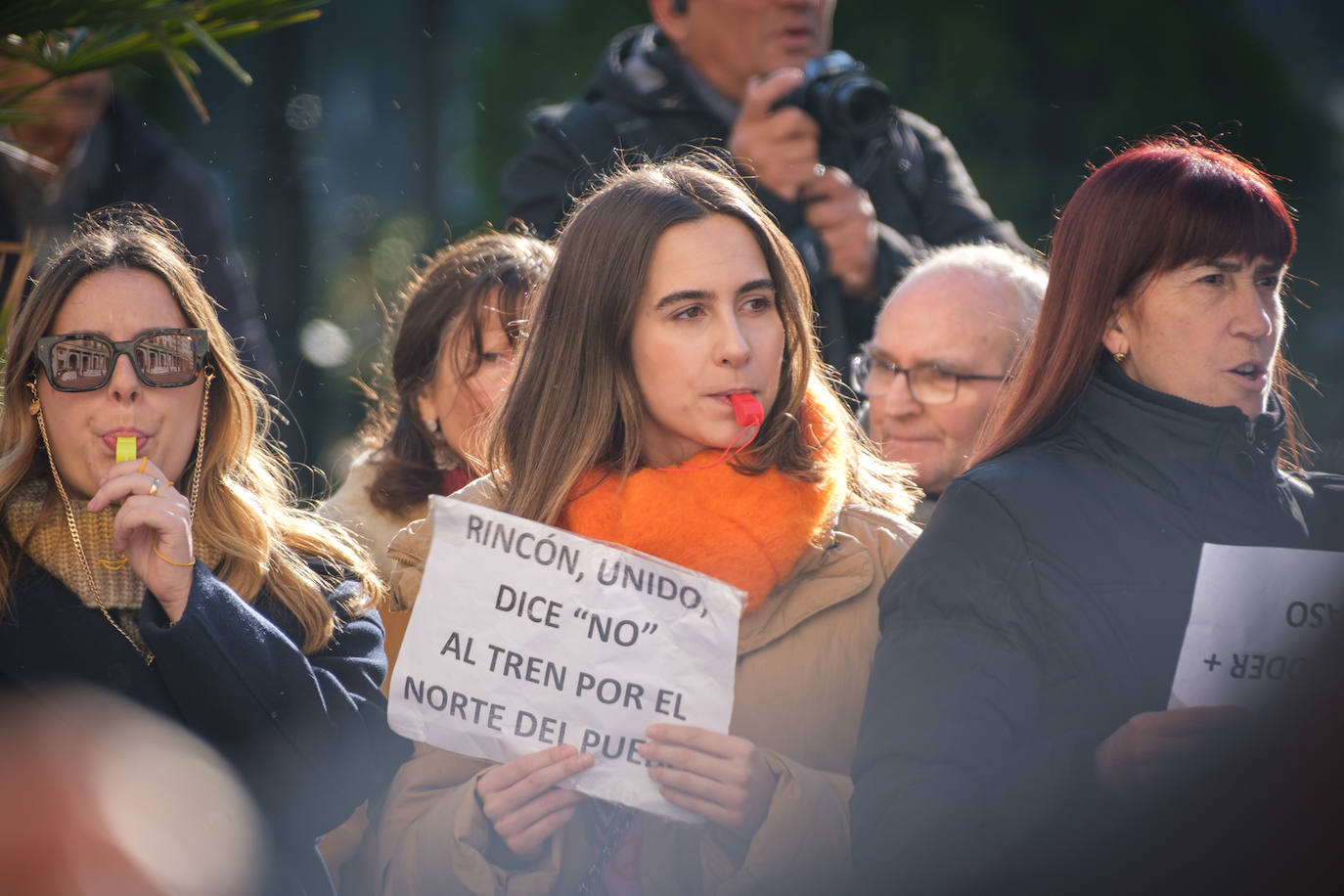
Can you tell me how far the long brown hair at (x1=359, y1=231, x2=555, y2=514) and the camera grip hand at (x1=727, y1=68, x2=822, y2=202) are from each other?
0.62 meters

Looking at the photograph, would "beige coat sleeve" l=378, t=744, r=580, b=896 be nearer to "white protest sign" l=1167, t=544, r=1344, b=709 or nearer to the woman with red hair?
the woman with red hair

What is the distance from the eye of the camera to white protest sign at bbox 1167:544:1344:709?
1.97m

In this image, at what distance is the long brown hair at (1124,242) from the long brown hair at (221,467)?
1.22 metres

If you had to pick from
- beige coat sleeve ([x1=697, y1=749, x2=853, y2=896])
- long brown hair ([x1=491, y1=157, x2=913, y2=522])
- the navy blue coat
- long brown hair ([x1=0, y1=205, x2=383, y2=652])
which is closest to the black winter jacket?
beige coat sleeve ([x1=697, y1=749, x2=853, y2=896])

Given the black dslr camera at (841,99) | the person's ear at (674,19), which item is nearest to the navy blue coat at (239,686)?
the black dslr camera at (841,99)

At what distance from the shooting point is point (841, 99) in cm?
382

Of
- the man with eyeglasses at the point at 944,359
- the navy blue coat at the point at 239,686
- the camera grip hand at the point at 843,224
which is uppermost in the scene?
the camera grip hand at the point at 843,224

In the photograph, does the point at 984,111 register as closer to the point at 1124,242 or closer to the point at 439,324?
the point at 439,324

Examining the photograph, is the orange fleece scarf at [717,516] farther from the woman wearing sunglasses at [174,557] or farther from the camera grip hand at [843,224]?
the camera grip hand at [843,224]

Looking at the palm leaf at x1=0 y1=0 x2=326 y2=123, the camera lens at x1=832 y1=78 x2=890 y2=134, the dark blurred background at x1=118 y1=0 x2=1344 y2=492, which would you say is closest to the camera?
the palm leaf at x1=0 y1=0 x2=326 y2=123

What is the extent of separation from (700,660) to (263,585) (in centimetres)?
83

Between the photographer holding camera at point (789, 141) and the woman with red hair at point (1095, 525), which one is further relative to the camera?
the photographer holding camera at point (789, 141)

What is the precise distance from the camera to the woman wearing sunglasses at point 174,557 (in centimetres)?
233

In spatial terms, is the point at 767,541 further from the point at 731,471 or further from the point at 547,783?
the point at 547,783
